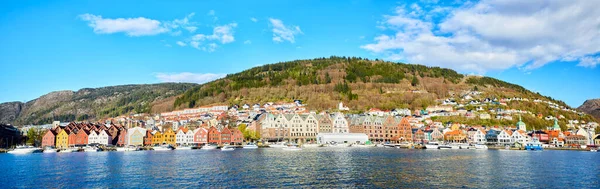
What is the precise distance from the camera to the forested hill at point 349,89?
15850cm

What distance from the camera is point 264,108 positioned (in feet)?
494

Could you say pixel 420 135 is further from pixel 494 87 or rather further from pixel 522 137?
pixel 494 87

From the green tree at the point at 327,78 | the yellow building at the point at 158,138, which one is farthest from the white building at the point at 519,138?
the green tree at the point at 327,78

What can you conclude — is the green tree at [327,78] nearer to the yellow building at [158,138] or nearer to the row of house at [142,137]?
the row of house at [142,137]

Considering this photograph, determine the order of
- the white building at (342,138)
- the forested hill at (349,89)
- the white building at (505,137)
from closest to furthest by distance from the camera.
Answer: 1. the white building at (505,137)
2. the white building at (342,138)
3. the forested hill at (349,89)

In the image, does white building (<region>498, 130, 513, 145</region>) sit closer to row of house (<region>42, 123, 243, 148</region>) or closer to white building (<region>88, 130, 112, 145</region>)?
row of house (<region>42, 123, 243, 148</region>)

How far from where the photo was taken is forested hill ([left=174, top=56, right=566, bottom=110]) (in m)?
158

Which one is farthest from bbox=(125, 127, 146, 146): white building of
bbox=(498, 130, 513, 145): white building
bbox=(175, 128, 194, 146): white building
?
bbox=(498, 130, 513, 145): white building

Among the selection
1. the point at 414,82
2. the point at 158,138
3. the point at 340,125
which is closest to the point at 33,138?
the point at 158,138

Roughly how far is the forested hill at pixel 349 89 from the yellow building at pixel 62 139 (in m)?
73.8

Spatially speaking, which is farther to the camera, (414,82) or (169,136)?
(414,82)

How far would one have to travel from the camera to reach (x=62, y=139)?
99.6 metres

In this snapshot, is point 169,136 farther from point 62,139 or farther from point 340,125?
point 340,125

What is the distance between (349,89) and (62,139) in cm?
10488
